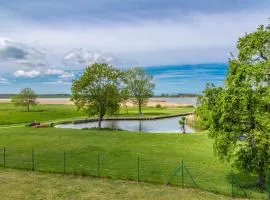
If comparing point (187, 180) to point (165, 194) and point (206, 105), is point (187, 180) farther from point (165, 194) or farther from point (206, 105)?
point (206, 105)

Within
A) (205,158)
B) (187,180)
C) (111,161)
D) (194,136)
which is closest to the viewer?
(187,180)

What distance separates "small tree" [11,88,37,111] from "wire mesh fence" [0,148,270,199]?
319 feet

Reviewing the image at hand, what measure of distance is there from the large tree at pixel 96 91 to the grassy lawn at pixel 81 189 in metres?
39.4

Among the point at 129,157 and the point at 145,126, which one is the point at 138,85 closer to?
the point at 145,126

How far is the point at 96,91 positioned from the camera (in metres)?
67.8

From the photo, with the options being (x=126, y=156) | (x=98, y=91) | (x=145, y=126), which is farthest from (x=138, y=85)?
(x=126, y=156)

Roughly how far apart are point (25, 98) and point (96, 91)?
2866 inches

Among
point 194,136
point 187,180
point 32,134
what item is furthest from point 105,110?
point 187,180

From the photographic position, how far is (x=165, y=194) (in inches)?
974

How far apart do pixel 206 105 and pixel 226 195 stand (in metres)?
6.20

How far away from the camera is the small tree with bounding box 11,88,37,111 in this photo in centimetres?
13162

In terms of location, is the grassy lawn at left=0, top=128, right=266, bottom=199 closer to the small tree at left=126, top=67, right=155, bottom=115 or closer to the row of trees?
the row of trees

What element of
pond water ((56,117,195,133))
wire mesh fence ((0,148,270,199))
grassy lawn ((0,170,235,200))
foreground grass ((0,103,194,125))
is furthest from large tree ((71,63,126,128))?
grassy lawn ((0,170,235,200))

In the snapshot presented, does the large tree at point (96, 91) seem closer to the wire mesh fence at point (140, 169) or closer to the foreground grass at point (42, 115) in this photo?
the foreground grass at point (42, 115)
